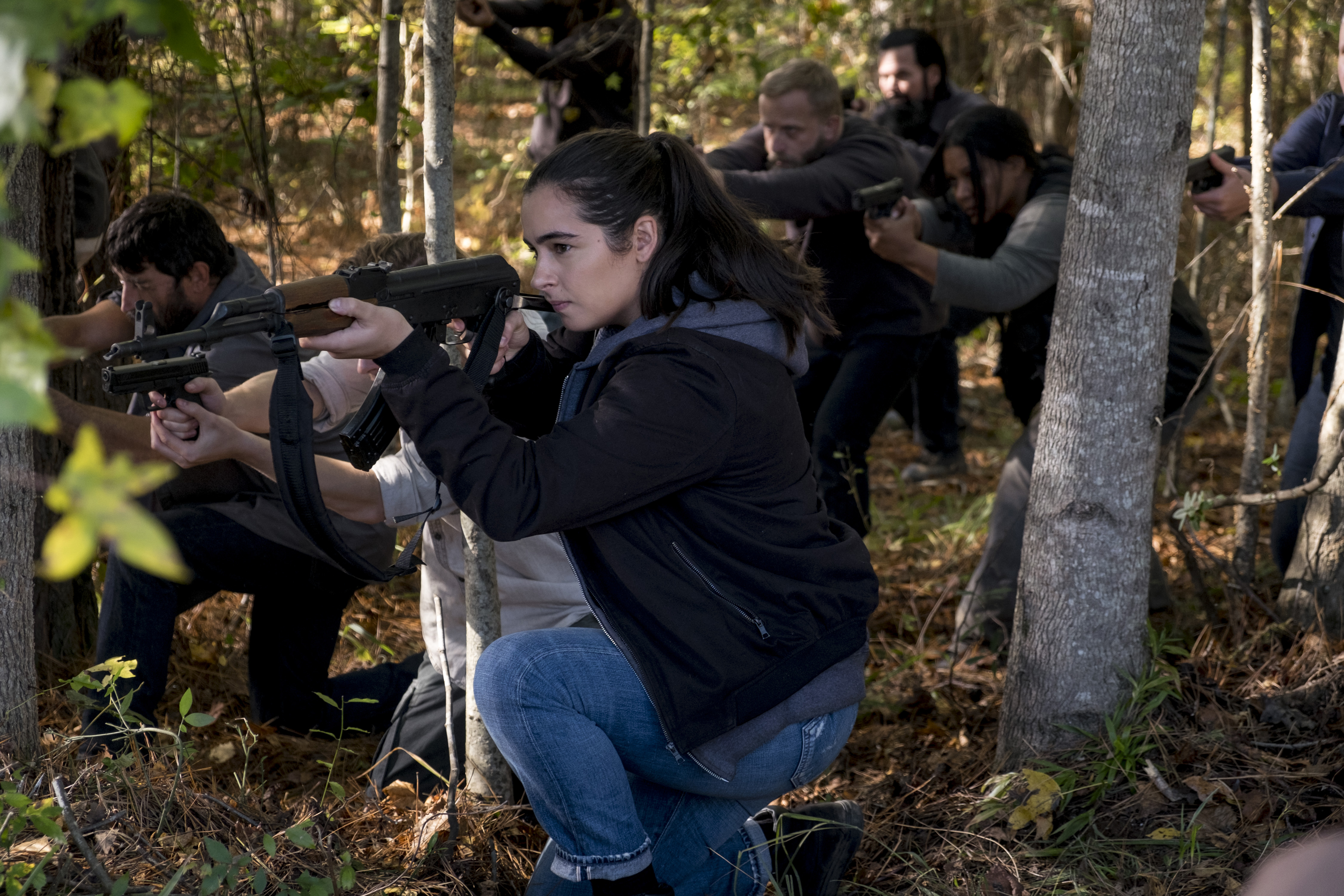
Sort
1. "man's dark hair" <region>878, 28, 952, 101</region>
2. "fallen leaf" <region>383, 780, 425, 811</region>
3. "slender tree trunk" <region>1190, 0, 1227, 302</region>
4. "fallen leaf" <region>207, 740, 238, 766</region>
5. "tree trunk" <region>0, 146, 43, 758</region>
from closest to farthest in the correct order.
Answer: "tree trunk" <region>0, 146, 43, 758</region> → "fallen leaf" <region>383, 780, 425, 811</region> → "fallen leaf" <region>207, 740, 238, 766</region> → "slender tree trunk" <region>1190, 0, 1227, 302</region> → "man's dark hair" <region>878, 28, 952, 101</region>

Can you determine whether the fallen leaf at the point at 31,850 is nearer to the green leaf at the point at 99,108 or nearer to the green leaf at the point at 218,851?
the green leaf at the point at 218,851

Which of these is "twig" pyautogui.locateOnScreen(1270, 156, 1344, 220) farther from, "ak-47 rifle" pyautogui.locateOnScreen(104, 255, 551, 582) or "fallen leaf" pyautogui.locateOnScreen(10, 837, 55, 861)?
"fallen leaf" pyautogui.locateOnScreen(10, 837, 55, 861)

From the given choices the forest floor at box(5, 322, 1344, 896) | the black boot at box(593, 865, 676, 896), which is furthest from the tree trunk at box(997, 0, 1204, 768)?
the black boot at box(593, 865, 676, 896)

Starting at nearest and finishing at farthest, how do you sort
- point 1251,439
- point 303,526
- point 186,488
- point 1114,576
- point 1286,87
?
point 303,526
point 1114,576
point 186,488
point 1251,439
point 1286,87

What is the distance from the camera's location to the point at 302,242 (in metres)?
6.31

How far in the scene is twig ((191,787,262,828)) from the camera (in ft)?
7.39

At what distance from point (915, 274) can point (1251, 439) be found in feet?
4.74

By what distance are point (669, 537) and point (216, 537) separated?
5.02ft

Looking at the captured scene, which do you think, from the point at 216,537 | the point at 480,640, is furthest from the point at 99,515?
the point at 216,537

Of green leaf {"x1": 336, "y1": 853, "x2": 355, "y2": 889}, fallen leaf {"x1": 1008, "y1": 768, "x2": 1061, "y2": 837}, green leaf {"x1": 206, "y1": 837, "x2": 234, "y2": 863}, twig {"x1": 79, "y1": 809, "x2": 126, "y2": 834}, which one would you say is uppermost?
green leaf {"x1": 206, "y1": 837, "x2": 234, "y2": 863}

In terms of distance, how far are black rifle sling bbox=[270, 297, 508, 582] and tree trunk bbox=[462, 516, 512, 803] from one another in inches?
11.4

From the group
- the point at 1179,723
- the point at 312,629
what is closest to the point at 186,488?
the point at 312,629

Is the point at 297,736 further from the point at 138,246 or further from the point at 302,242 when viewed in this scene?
the point at 302,242

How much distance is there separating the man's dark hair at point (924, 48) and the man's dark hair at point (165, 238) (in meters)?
3.68
